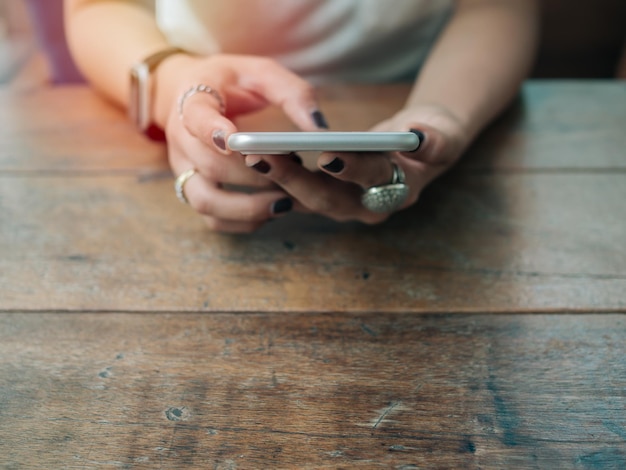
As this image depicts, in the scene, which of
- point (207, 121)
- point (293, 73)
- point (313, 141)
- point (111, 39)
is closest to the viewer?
point (313, 141)

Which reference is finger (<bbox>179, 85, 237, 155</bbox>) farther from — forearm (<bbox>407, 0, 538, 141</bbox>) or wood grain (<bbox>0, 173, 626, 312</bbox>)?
forearm (<bbox>407, 0, 538, 141</bbox>)

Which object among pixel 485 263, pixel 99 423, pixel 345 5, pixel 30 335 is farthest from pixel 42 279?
pixel 345 5

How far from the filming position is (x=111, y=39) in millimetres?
754

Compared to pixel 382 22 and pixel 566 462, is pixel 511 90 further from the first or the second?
pixel 566 462

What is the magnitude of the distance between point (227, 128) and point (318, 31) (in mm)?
398

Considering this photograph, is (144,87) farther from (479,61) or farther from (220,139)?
(479,61)

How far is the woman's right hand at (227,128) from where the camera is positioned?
501mm

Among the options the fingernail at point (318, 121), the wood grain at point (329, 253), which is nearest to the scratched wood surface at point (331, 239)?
the wood grain at point (329, 253)

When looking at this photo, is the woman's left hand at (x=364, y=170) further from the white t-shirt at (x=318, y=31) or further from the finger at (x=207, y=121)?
the white t-shirt at (x=318, y=31)

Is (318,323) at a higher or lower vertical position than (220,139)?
lower

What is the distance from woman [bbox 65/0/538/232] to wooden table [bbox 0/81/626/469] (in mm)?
50

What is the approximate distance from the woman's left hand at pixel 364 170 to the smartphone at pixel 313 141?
0.15 ft

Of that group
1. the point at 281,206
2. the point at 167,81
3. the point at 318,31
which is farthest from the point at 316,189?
the point at 318,31

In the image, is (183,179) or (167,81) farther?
(167,81)
